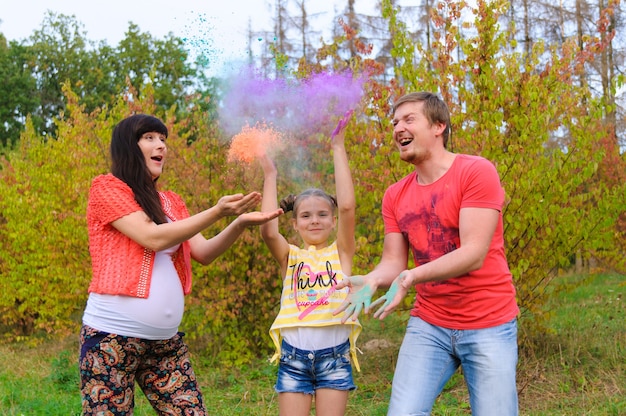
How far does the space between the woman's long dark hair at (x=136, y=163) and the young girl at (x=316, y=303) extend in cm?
66

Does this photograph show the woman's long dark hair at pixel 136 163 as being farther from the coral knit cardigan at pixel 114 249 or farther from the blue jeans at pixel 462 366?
the blue jeans at pixel 462 366

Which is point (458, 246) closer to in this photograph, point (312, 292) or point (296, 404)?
point (312, 292)

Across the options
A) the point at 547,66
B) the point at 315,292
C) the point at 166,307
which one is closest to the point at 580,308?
the point at 547,66

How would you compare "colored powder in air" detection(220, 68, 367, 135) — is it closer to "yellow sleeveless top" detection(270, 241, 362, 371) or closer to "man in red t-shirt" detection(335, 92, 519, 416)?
"yellow sleeveless top" detection(270, 241, 362, 371)

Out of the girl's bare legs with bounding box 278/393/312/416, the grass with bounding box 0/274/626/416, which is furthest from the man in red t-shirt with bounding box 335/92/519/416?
the grass with bounding box 0/274/626/416

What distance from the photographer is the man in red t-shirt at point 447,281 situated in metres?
2.58

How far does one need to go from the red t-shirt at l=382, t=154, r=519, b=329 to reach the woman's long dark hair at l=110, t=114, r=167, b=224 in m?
1.19

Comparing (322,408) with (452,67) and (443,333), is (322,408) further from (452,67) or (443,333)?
(452,67)

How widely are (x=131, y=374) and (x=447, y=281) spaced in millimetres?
1479

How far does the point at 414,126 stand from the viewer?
287 cm

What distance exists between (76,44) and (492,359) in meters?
34.9

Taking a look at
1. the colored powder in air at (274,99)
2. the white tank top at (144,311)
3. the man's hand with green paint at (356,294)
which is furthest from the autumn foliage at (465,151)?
the man's hand with green paint at (356,294)

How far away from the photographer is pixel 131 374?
290 cm

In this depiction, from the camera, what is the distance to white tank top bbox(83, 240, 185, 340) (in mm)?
2818
